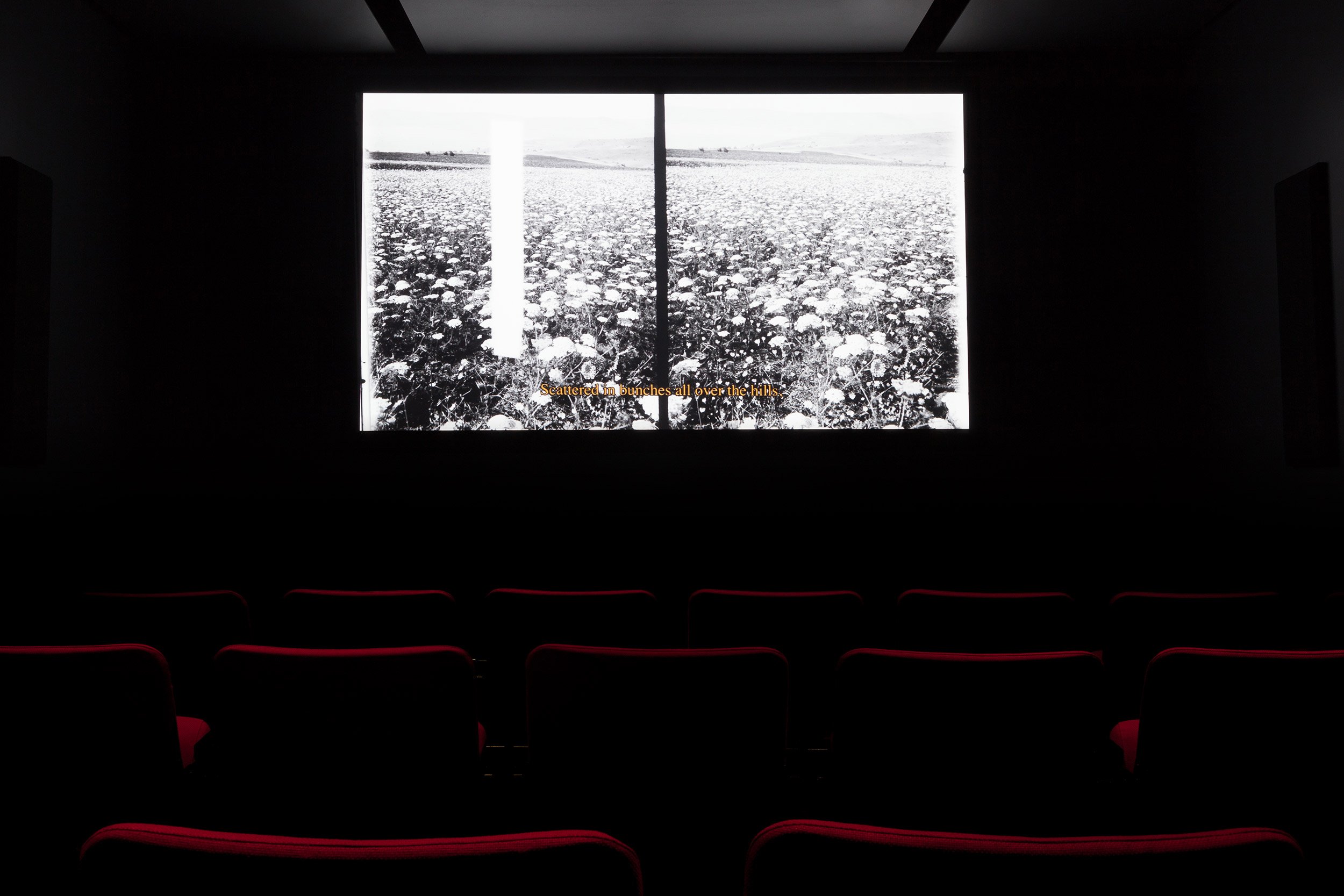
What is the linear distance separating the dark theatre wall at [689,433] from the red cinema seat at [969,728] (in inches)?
98.7

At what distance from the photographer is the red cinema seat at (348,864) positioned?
0.70m

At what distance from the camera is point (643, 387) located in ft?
13.4

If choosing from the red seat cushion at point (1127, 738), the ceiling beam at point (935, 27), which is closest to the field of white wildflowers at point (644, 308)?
the ceiling beam at point (935, 27)

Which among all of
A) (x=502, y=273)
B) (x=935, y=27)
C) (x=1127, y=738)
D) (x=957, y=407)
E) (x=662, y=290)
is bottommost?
(x=1127, y=738)

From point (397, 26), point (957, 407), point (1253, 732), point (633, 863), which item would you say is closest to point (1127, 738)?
point (1253, 732)

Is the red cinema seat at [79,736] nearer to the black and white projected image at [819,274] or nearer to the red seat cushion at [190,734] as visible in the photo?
the red seat cushion at [190,734]

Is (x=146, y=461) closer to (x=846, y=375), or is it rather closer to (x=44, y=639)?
(x=44, y=639)

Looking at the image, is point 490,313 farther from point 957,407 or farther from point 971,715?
point 971,715

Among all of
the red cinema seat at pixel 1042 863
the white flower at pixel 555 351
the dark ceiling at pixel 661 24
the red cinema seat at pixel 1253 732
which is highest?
the dark ceiling at pixel 661 24

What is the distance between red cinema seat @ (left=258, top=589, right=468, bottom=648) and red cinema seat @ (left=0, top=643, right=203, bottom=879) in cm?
81

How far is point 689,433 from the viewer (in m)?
4.09

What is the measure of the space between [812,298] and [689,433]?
3.30 ft

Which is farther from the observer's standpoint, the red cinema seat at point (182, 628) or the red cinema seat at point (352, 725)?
the red cinema seat at point (182, 628)

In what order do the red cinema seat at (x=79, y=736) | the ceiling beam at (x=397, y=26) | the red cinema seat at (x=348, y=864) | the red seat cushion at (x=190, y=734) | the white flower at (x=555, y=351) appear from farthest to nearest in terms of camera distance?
the white flower at (x=555, y=351) → the ceiling beam at (x=397, y=26) → the red seat cushion at (x=190, y=734) → the red cinema seat at (x=79, y=736) → the red cinema seat at (x=348, y=864)
